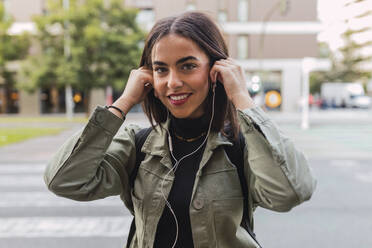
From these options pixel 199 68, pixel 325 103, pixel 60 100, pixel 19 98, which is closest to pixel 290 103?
pixel 325 103

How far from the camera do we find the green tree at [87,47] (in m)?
24.4

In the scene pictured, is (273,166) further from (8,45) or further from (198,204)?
(8,45)

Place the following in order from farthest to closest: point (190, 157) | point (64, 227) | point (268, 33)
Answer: point (268, 33) → point (64, 227) → point (190, 157)

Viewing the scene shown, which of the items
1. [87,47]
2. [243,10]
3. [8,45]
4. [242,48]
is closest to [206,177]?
[87,47]

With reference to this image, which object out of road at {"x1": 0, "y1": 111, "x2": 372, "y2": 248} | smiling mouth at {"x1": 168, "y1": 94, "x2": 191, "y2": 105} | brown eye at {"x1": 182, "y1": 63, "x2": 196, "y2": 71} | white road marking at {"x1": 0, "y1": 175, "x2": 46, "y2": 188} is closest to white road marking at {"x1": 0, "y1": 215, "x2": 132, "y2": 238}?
road at {"x1": 0, "y1": 111, "x2": 372, "y2": 248}

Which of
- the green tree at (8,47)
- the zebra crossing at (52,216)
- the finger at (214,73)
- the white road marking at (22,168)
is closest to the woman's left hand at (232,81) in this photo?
the finger at (214,73)

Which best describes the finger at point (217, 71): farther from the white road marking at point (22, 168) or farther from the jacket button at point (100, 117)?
the white road marking at point (22, 168)

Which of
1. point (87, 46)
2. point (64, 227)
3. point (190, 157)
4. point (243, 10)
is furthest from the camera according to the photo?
point (243, 10)

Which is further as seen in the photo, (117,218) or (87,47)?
(87,47)

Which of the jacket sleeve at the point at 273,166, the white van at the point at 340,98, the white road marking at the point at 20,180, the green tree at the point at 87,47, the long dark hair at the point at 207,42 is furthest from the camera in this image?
the white van at the point at 340,98

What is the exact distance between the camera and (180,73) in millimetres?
1460

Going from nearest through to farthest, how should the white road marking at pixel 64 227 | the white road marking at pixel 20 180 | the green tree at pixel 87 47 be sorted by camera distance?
the white road marking at pixel 64 227 < the white road marking at pixel 20 180 < the green tree at pixel 87 47

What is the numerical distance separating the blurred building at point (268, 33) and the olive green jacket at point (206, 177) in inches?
1198

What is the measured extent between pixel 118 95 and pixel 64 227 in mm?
27221
